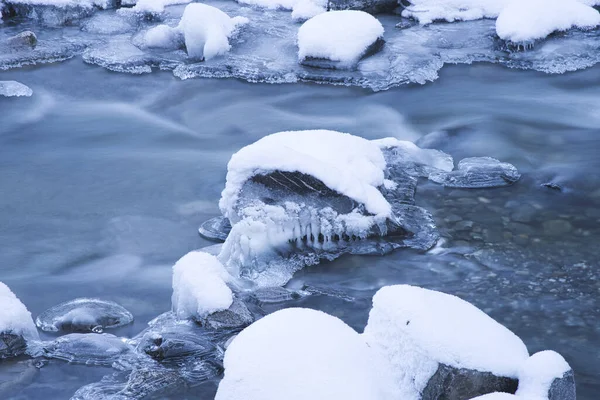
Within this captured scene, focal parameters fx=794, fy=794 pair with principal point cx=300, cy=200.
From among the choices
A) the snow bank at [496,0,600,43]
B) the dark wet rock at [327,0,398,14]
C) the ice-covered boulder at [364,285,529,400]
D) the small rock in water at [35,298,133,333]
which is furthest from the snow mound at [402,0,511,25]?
the ice-covered boulder at [364,285,529,400]

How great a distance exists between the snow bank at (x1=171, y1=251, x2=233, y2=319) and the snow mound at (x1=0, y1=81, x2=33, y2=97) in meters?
4.47

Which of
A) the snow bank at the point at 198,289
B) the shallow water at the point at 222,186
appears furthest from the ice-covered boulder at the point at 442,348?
the snow bank at the point at 198,289

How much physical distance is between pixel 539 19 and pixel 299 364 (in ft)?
21.0

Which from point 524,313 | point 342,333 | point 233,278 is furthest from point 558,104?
point 342,333

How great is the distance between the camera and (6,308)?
3881mm

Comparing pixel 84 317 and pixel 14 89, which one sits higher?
pixel 14 89

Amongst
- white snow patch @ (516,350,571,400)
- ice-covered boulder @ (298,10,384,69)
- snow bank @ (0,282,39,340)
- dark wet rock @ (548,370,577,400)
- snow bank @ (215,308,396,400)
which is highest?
ice-covered boulder @ (298,10,384,69)

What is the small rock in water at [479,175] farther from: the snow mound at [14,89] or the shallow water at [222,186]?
the snow mound at [14,89]

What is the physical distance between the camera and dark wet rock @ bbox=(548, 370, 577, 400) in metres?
3.07

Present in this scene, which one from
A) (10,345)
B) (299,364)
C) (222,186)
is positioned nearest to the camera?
(299,364)

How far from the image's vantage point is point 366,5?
9.63 metres

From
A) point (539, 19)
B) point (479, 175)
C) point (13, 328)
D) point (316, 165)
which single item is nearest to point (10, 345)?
point (13, 328)

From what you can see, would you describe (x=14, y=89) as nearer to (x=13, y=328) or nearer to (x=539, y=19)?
(x=13, y=328)

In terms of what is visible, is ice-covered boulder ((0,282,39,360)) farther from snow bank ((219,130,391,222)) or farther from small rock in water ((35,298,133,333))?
snow bank ((219,130,391,222))
